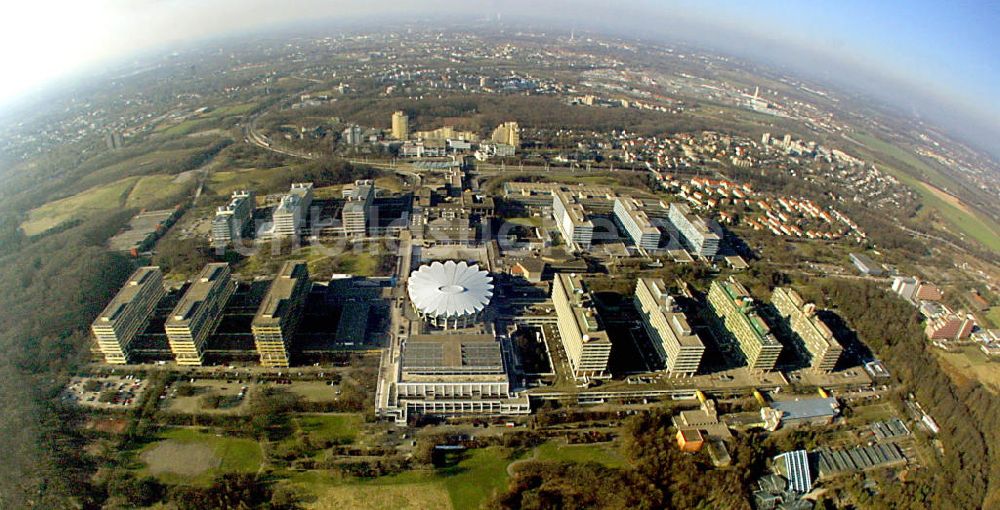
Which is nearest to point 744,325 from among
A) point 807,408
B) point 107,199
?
point 807,408

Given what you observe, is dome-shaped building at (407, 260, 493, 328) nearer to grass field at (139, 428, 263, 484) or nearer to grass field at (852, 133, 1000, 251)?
grass field at (139, 428, 263, 484)

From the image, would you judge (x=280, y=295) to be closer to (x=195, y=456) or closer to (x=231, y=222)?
(x=195, y=456)

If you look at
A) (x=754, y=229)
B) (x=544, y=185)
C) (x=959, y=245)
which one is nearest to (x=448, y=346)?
(x=544, y=185)

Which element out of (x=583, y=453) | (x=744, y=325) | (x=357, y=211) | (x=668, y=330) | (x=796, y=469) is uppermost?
(x=668, y=330)

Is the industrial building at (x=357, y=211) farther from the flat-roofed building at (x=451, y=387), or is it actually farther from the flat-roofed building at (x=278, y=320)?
the flat-roofed building at (x=451, y=387)

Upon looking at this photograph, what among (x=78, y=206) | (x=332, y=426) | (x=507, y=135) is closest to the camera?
(x=332, y=426)

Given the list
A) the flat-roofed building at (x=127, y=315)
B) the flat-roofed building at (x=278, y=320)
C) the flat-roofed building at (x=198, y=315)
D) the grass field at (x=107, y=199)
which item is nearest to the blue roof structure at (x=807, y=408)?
the flat-roofed building at (x=278, y=320)

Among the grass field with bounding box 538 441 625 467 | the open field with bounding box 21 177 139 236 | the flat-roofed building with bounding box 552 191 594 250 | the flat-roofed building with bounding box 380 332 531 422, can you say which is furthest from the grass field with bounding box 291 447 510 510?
the open field with bounding box 21 177 139 236
